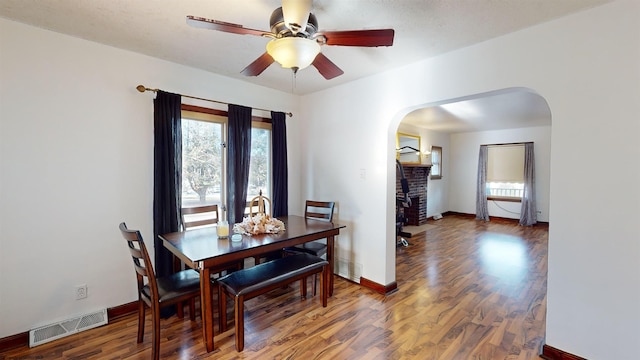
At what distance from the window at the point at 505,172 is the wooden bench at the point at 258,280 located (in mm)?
6321

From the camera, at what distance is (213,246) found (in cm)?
212

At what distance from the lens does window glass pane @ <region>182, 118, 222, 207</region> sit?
9.74ft

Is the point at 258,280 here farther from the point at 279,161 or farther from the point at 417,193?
the point at 417,193

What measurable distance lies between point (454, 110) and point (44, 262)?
18.9 ft

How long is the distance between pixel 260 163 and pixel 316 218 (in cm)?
104

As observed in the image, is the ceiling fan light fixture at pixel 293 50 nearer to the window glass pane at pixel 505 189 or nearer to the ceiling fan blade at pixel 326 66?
the ceiling fan blade at pixel 326 66

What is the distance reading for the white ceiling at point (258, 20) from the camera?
1748 mm

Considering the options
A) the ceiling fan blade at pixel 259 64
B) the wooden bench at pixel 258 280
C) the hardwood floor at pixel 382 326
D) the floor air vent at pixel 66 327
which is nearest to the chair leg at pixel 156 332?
the hardwood floor at pixel 382 326

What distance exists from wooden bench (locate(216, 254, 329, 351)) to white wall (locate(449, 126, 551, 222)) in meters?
6.34

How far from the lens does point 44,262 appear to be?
218cm

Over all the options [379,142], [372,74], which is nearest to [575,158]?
[379,142]

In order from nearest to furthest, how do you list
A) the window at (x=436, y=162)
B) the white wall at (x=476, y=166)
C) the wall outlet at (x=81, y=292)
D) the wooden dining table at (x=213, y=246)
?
the wooden dining table at (x=213, y=246) < the wall outlet at (x=81, y=292) < the white wall at (x=476, y=166) < the window at (x=436, y=162)

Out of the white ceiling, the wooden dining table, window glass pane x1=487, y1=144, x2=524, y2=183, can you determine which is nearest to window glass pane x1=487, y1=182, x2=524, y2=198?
window glass pane x1=487, y1=144, x2=524, y2=183

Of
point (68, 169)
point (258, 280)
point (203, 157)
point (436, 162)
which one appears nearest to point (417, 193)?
point (436, 162)
